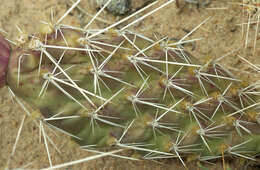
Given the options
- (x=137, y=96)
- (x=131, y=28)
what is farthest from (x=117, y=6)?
(x=137, y=96)

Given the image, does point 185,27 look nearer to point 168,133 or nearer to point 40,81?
point 168,133

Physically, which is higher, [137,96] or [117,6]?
[117,6]

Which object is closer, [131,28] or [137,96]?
[137,96]

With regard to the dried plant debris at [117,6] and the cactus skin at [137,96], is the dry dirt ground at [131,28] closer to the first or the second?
the dried plant debris at [117,6]

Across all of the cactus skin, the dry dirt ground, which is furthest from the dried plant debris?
the cactus skin

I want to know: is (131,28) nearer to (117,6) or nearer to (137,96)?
(117,6)
